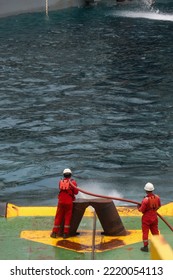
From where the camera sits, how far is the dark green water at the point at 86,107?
102 feet

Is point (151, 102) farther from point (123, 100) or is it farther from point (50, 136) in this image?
point (50, 136)

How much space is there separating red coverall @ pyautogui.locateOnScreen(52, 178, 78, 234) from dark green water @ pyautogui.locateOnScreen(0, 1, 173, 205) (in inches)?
287

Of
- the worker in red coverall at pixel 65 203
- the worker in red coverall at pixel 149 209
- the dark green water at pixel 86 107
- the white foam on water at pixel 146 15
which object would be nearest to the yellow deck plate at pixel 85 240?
the worker in red coverall at pixel 65 203

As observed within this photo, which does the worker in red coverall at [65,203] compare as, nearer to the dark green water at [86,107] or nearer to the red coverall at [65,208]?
the red coverall at [65,208]

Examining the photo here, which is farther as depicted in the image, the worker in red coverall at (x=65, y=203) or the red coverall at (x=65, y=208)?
the red coverall at (x=65, y=208)

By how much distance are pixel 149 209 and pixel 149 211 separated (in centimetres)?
7

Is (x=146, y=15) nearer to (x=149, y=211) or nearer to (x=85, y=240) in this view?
(x=85, y=240)

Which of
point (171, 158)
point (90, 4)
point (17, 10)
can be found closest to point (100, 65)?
point (171, 158)

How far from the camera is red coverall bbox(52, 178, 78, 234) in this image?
66.8 ft

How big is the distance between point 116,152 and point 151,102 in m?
10.4

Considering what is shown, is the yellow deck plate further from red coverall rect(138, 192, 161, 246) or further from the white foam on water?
the white foam on water

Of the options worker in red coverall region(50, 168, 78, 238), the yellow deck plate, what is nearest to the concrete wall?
the yellow deck plate

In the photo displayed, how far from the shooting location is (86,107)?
43.1 metres

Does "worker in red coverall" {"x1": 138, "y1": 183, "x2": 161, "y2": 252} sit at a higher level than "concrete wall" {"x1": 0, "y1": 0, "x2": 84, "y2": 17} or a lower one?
lower
